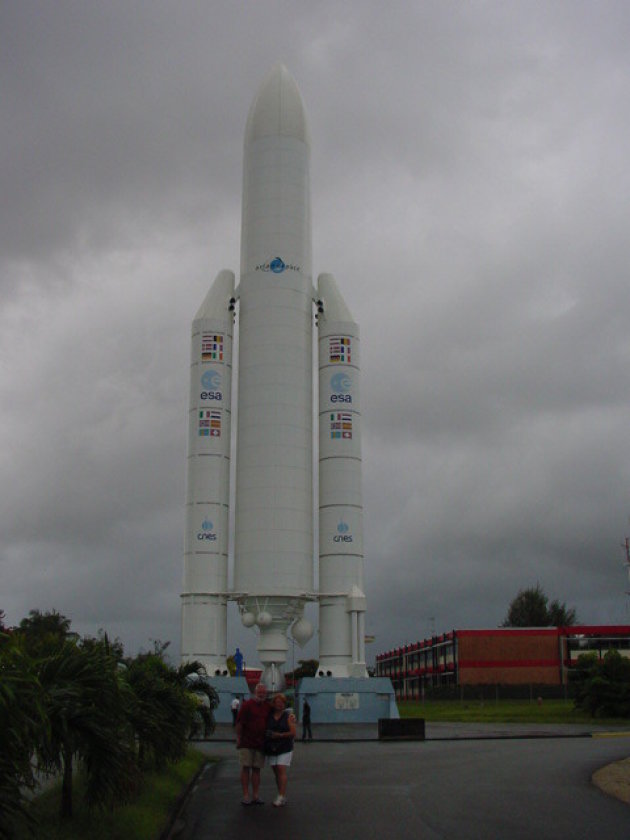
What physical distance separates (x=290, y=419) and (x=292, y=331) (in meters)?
4.52

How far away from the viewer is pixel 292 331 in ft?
151

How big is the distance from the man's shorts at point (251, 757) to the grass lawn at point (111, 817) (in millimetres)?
1209

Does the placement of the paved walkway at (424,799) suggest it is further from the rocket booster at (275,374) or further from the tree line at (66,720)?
the rocket booster at (275,374)

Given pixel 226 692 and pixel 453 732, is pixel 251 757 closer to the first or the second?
pixel 453 732

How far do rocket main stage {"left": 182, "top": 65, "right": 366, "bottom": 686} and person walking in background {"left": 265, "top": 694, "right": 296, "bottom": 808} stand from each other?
29.8 metres

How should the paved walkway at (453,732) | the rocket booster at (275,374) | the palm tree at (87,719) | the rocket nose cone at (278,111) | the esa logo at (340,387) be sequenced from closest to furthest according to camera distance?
1. the palm tree at (87,719)
2. the paved walkway at (453,732)
3. the rocket booster at (275,374)
4. the esa logo at (340,387)
5. the rocket nose cone at (278,111)

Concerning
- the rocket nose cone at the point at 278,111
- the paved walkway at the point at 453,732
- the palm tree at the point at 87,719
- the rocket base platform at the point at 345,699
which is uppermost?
the rocket nose cone at the point at 278,111

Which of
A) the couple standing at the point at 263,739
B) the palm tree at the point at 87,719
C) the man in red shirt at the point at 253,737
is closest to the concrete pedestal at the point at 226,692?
the man in red shirt at the point at 253,737

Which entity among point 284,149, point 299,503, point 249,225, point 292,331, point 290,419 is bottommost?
point 299,503

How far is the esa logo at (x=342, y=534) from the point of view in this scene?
44.9 metres

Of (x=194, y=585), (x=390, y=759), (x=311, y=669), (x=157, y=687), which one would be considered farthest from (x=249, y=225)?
(x=311, y=669)

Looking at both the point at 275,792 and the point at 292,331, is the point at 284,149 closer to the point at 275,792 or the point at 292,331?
the point at 292,331

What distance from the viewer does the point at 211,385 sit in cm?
4650

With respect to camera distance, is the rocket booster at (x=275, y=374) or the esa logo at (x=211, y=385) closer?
the rocket booster at (x=275, y=374)
